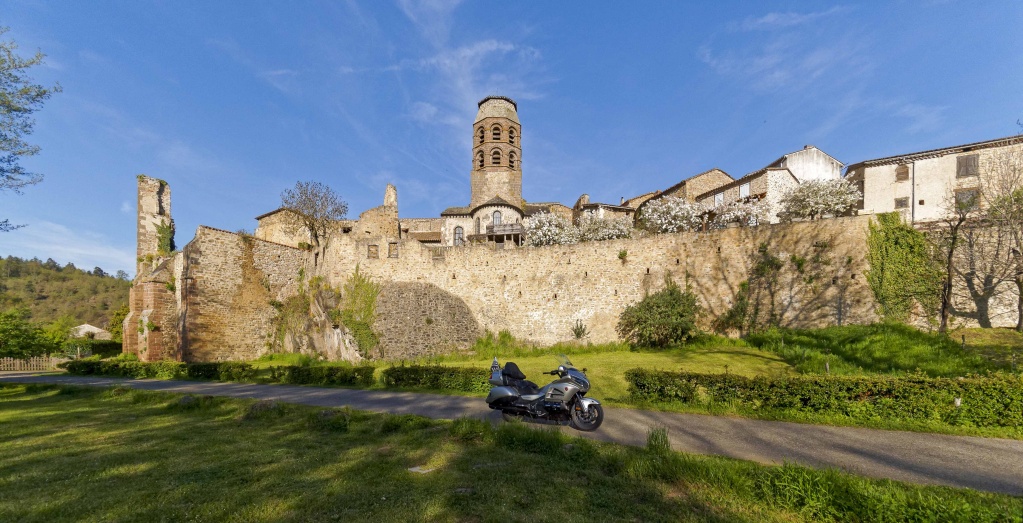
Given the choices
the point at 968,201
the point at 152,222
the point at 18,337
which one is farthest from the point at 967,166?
the point at 152,222

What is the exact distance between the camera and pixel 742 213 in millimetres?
30188

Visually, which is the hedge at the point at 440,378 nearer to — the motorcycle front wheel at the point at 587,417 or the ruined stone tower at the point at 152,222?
the motorcycle front wheel at the point at 587,417

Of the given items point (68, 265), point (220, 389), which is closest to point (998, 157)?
point (220, 389)

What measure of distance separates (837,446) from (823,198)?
26309 millimetres

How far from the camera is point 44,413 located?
10883 mm

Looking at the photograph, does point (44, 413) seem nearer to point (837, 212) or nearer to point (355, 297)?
point (355, 297)

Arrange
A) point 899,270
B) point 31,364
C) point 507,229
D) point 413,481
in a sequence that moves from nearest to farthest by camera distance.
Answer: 1. point 413,481
2. point 899,270
3. point 31,364
4. point 507,229

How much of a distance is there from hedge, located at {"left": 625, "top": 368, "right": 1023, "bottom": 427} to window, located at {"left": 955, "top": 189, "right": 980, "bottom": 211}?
1590cm

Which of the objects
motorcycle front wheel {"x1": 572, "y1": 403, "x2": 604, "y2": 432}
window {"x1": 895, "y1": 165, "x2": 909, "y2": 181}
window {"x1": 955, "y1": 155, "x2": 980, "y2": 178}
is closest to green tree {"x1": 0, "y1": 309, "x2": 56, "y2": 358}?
motorcycle front wheel {"x1": 572, "y1": 403, "x2": 604, "y2": 432}

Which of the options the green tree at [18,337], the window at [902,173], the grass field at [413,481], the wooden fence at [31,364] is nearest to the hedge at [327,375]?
the grass field at [413,481]

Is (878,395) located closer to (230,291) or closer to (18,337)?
(18,337)

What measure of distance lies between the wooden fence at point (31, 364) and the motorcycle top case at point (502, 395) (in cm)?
3662

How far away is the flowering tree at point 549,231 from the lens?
3647 cm

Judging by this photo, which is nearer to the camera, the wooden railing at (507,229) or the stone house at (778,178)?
the stone house at (778,178)
